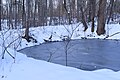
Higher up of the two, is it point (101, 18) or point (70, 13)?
point (70, 13)

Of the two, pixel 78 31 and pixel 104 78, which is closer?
Result: pixel 104 78

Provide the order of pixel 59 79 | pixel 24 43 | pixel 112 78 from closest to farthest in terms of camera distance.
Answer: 1. pixel 59 79
2. pixel 112 78
3. pixel 24 43

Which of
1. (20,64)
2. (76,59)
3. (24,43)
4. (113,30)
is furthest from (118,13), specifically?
(20,64)

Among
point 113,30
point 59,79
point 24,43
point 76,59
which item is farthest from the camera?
point 113,30

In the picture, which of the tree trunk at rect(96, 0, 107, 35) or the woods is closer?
the tree trunk at rect(96, 0, 107, 35)

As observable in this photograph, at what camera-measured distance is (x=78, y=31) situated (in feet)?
80.8

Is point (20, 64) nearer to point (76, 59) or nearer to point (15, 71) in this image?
point (15, 71)

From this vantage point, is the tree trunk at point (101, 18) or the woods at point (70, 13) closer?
the tree trunk at point (101, 18)

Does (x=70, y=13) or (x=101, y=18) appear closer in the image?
(x=101, y=18)

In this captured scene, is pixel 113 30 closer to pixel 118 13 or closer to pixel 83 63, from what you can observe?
pixel 83 63

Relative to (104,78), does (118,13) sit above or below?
above

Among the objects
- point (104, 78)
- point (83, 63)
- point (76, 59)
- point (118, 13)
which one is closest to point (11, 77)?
point (104, 78)

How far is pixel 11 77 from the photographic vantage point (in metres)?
5.56

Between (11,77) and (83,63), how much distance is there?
5701 millimetres
